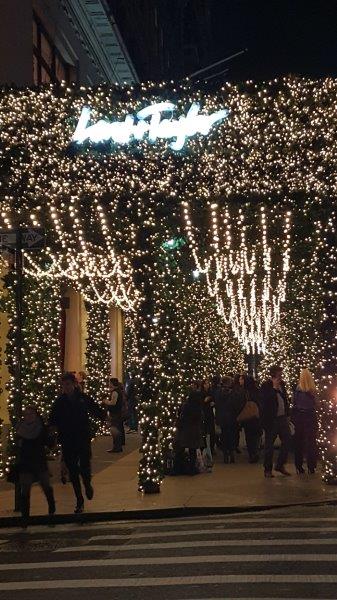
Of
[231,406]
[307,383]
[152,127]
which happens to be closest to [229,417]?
[231,406]

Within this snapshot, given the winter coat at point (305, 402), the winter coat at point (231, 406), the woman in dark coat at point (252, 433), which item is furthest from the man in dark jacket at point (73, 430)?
the winter coat at point (231, 406)

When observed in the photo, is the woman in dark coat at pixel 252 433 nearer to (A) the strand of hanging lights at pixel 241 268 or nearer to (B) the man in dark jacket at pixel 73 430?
(A) the strand of hanging lights at pixel 241 268

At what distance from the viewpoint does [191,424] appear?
19.8m

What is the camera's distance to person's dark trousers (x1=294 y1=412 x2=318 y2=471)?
19.4 m

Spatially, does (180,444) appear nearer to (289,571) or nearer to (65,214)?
(65,214)

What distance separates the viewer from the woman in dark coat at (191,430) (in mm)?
19766

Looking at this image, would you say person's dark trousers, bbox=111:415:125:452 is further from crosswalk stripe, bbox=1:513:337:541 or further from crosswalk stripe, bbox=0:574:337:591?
crosswalk stripe, bbox=0:574:337:591

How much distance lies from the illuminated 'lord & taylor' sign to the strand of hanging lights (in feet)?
3.53

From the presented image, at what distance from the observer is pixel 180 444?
20.0 meters

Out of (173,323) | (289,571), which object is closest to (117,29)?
(173,323)

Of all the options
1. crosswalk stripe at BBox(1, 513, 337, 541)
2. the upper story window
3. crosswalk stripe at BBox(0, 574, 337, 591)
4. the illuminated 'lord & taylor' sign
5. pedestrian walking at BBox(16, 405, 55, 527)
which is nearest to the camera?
crosswalk stripe at BBox(0, 574, 337, 591)

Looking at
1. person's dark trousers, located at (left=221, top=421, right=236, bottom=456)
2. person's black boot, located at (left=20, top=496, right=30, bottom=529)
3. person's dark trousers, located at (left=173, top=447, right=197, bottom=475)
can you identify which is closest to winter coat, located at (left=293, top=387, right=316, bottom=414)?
person's dark trousers, located at (left=173, top=447, right=197, bottom=475)

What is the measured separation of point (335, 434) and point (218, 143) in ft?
16.3

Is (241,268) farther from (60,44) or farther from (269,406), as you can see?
(60,44)
